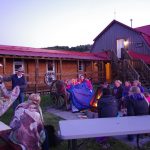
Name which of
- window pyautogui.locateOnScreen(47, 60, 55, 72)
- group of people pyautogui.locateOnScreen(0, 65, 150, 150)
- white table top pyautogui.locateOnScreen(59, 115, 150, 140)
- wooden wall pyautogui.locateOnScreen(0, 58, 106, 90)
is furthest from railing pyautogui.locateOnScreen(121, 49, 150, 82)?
white table top pyautogui.locateOnScreen(59, 115, 150, 140)

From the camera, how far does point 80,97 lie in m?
10.7

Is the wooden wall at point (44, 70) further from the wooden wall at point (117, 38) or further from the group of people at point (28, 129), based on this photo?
the group of people at point (28, 129)

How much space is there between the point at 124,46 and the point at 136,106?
2235 centimetres

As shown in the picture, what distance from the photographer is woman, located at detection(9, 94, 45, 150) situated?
480 centimetres

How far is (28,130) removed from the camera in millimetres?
4824

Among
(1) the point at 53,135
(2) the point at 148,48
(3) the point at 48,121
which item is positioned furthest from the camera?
(2) the point at 148,48

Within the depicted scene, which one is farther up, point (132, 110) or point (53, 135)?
point (132, 110)

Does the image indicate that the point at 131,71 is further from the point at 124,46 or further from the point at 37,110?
the point at 37,110

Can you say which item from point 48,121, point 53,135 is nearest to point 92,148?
point 53,135

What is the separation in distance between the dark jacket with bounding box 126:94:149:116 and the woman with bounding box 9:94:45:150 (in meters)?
2.20

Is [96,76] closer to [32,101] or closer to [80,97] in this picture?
[80,97]

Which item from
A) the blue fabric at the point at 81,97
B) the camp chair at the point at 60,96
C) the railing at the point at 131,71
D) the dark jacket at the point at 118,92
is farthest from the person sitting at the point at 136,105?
the railing at the point at 131,71

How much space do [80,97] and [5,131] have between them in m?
5.77

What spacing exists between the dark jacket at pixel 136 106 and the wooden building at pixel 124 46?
1369cm
